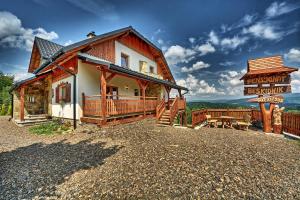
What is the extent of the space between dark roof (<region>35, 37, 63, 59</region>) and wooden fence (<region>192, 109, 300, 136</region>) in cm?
1457

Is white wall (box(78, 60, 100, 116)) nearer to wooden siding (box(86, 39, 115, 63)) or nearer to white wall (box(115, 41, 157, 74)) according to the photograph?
wooden siding (box(86, 39, 115, 63))

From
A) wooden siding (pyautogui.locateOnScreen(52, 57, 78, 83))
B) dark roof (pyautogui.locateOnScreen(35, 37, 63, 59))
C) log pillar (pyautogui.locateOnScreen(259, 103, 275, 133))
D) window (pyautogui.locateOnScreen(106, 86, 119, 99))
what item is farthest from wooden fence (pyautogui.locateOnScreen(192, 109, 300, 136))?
dark roof (pyautogui.locateOnScreen(35, 37, 63, 59))

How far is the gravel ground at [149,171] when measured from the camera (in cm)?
278

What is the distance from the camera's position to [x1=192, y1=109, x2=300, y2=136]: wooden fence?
295 inches

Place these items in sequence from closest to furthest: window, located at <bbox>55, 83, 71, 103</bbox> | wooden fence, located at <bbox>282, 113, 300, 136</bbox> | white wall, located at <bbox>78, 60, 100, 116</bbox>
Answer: wooden fence, located at <bbox>282, 113, 300, 136</bbox> → white wall, located at <bbox>78, 60, 100, 116</bbox> → window, located at <bbox>55, 83, 71, 103</bbox>

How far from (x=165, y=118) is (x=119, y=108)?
3547mm

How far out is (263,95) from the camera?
28.4 ft

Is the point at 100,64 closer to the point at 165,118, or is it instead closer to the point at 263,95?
the point at 165,118

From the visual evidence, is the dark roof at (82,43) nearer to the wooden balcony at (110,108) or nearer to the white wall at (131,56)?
the white wall at (131,56)

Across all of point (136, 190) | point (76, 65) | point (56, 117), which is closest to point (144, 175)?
point (136, 190)

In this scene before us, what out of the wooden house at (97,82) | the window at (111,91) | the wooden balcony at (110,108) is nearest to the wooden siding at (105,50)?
the wooden house at (97,82)

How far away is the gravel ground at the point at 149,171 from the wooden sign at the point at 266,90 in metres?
3.70

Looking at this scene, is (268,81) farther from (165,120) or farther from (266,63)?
(165,120)

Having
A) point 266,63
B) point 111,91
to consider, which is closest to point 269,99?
point 266,63
